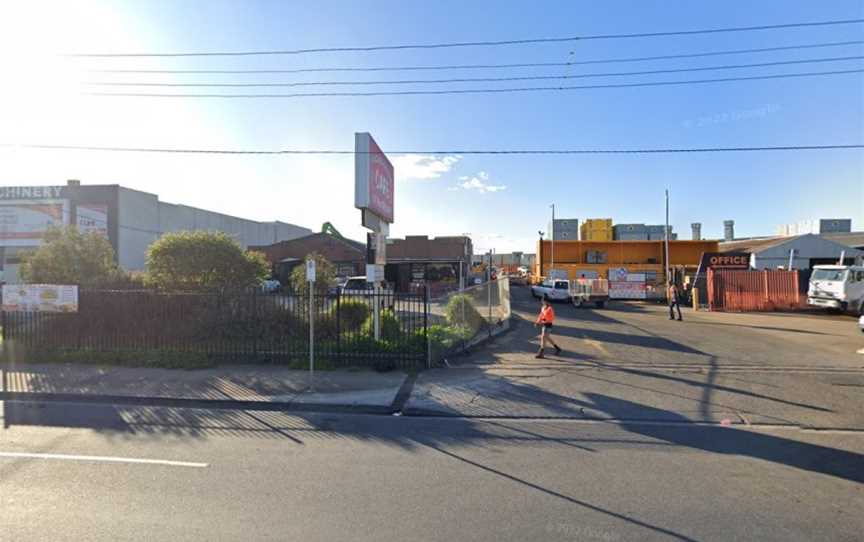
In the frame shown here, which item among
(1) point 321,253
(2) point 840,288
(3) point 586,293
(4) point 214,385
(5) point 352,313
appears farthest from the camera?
(1) point 321,253

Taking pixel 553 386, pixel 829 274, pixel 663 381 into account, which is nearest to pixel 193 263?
pixel 553 386

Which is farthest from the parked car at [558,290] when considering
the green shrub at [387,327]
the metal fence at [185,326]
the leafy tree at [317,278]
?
the metal fence at [185,326]

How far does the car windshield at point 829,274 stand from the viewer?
2144 centimetres

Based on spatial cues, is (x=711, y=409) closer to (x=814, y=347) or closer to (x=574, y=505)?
(x=574, y=505)

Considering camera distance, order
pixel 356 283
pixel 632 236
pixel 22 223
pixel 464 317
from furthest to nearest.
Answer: pixel 632 236
pixel 22 223
pixel 356 283
pixel 464 317

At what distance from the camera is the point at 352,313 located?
1303 cm

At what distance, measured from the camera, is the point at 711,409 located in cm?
712

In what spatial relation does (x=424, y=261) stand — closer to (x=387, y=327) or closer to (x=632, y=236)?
(x=387, y=327)

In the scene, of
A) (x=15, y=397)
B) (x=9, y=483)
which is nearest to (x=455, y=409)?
(x=9, y=483)

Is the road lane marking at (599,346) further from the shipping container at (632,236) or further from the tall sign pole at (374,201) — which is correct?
the shipping container at (632,236)

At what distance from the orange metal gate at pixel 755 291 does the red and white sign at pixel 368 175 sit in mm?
21031

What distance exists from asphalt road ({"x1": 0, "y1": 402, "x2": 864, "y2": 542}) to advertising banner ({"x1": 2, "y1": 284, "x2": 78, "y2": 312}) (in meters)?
5.09

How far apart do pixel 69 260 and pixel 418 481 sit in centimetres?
1320

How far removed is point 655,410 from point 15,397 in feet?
34.7
